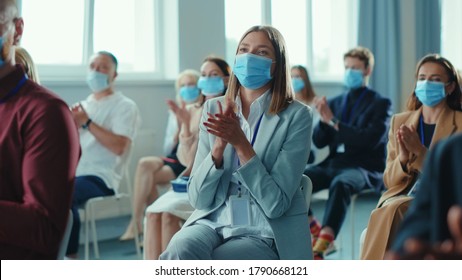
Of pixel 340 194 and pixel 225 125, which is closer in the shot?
pixel 225 125

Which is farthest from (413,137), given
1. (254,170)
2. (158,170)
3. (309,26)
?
(309,26)

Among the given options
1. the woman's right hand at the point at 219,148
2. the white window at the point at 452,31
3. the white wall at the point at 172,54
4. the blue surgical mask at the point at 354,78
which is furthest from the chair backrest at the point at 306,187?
the white window at the point at 452,31

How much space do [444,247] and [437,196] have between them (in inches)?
3.7

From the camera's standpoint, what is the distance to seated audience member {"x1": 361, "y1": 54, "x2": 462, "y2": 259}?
2.67 m

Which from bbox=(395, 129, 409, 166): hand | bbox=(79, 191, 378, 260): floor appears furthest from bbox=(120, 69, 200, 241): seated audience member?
bbox=(395, 129, 409, 166): hand

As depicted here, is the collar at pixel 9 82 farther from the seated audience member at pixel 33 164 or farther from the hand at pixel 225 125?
the hand at pixel 225 125

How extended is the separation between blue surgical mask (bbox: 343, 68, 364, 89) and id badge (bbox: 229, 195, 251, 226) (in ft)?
7.54

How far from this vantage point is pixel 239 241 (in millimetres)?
2184

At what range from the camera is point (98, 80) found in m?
4.05

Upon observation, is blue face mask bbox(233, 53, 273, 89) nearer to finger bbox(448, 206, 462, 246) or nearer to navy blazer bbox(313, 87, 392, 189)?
finger bbox(448, 206, 462, 246)

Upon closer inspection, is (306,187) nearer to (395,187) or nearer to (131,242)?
(395,187)

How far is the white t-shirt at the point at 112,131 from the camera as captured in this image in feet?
13.0
